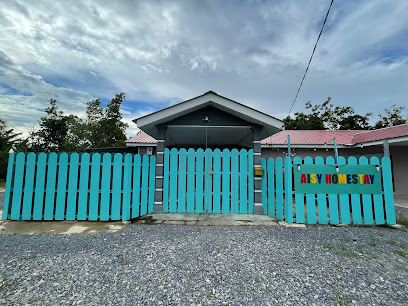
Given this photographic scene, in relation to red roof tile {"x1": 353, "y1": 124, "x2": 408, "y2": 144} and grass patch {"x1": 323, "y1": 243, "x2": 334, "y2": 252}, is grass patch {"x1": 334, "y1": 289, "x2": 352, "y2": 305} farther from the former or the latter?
red roof tile {"x1": 353, "y1": 124, "x2": 408, "y2": 144}

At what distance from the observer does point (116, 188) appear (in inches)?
155

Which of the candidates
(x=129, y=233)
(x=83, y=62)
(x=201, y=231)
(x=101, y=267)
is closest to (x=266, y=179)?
(x=201, y=231)

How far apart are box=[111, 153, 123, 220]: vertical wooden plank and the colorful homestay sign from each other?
4055mm

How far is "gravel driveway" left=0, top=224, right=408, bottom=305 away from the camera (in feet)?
5.32

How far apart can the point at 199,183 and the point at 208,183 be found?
238mm

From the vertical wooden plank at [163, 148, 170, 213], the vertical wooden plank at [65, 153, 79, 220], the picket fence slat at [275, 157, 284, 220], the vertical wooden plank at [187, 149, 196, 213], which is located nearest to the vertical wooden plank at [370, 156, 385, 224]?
the picket fence slat at [275, 157, 284, 220]

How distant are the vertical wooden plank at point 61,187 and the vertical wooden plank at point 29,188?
0.58m

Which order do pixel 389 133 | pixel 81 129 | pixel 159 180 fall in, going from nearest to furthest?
1. pixel 159 180
2. pixel 389 133
3. pixel 81 129

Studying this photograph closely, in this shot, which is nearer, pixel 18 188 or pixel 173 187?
pixel 18 188

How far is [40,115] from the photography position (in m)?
18.3

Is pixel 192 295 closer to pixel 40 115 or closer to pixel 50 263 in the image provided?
pixel 50 263

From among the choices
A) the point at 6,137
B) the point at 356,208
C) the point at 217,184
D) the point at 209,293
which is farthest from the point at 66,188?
the point at 6,137

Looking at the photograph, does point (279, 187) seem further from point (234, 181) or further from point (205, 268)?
point (205, 268)

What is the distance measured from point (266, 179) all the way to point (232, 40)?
18.5ft
